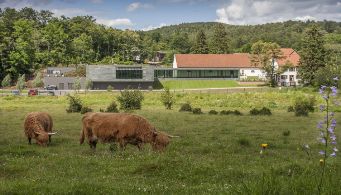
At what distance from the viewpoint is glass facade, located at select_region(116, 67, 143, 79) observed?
92688 mm

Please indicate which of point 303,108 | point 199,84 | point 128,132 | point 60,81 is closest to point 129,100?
point 303,108

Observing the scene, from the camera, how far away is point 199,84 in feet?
320

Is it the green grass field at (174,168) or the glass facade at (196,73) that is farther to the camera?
the glass facade at (196,73)

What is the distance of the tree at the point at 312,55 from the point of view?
3243 inches

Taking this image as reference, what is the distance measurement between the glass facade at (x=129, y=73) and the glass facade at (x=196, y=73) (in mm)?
11442

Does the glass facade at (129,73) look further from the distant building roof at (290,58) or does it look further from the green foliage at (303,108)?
the green foliage at (303,108)

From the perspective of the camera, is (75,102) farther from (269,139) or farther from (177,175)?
(177,175)

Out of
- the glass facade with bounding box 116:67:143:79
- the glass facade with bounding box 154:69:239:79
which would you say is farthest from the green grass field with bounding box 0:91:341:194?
the glass facade with bounding box 154:69:239:79

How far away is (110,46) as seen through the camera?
421ft

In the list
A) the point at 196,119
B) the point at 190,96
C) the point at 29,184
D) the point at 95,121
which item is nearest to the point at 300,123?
the point at 196,119

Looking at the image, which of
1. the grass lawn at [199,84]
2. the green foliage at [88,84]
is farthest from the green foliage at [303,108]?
the grass lawn at [199,84]

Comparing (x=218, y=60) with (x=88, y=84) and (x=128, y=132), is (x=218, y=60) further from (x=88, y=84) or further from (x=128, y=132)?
(x=128, y=132)

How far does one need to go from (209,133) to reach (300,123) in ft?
34.8

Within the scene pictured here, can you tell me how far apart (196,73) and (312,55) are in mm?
32203
